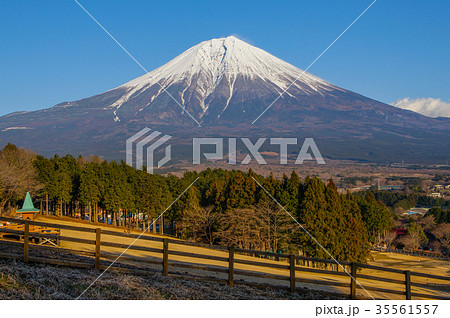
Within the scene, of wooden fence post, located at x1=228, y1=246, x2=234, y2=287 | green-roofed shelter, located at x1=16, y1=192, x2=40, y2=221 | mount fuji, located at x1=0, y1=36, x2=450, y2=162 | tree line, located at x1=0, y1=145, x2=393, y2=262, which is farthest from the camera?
mount fuji, located at x1=0, y1=36, x2=450, y2=162

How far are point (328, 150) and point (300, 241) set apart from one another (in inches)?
4411

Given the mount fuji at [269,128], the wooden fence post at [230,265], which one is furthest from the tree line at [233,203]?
the mount fuji at [269,128]

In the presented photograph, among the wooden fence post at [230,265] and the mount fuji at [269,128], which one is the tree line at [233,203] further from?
the mount fuji at [269,128]

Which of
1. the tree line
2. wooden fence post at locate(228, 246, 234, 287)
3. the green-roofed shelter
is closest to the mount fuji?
the tree line

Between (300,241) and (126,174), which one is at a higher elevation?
(126,174)

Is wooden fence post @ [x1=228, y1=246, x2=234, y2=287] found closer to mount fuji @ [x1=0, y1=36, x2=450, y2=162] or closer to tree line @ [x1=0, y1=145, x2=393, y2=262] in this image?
tree line @ [x1=0, y1=145, x2=393, y2=262]

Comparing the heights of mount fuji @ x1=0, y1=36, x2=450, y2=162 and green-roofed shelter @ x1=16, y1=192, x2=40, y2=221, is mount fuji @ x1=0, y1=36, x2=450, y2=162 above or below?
above

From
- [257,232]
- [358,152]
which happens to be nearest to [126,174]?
[257,232]

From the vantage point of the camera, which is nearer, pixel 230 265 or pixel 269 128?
pixel 230 265

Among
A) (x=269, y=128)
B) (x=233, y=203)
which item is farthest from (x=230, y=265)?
(x=269, y=128)

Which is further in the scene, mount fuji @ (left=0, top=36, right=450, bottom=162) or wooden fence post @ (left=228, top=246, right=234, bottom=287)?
mount fuji @ (left=0, top=36, right=450, bottom=162)

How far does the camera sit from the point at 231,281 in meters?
10.9

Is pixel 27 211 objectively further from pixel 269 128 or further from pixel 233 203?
pixel 269 128

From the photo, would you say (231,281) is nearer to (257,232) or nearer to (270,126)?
(257,232)
